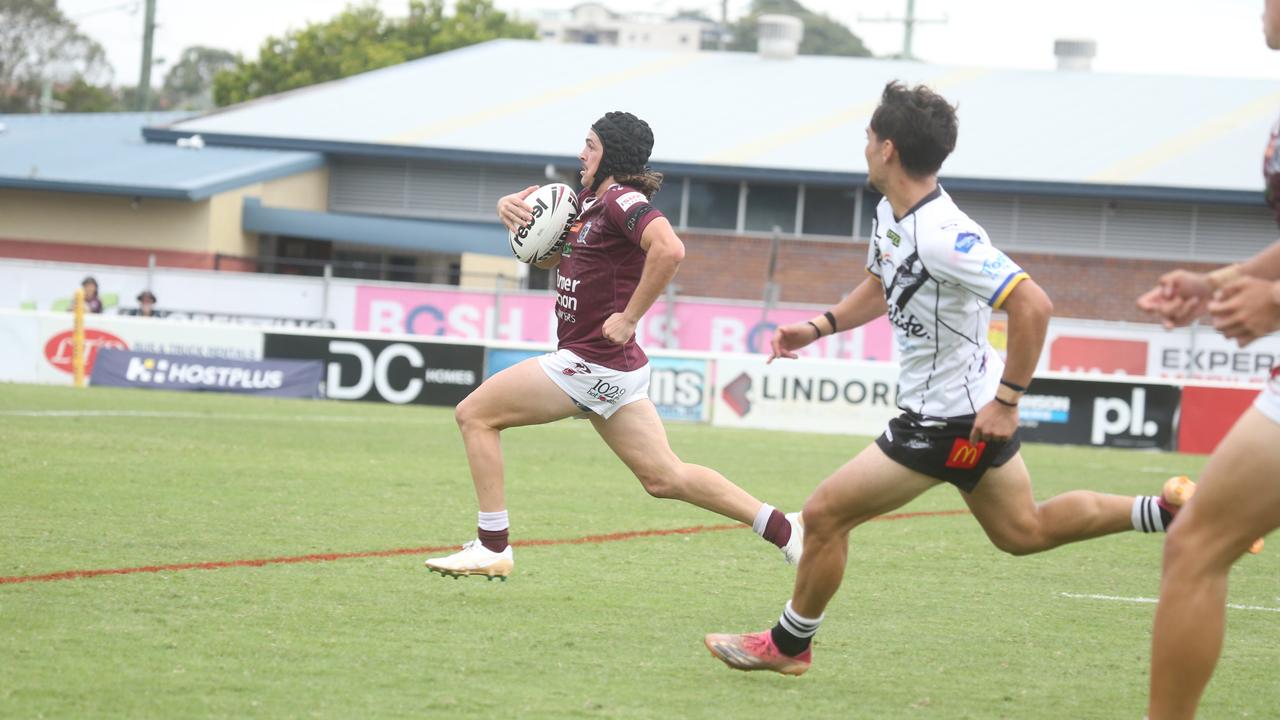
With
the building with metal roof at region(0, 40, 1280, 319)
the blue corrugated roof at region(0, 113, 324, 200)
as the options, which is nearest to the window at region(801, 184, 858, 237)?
the building with metal roof at region(0, 40, 1280, 319)

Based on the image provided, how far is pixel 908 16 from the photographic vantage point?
5634 centimetres

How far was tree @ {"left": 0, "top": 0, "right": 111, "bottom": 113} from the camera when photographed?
242 feet

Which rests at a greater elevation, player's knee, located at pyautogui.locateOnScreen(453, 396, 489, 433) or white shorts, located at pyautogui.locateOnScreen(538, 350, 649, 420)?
white shorts, located at pyautogui.locateOnScreen(538, 350, 649, 420)

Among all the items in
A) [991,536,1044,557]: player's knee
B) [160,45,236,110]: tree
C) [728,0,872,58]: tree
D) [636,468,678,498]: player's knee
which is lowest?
[636,468,678,498]: player's knee

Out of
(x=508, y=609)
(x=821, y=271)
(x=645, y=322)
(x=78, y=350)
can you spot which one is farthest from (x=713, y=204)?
(x=508, y=609)

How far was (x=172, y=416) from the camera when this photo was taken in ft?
58.2

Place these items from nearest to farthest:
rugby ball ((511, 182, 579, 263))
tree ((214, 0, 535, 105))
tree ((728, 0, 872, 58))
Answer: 1. rugby ball ((511, 182, 579, 263))
2. tree ((214, 0, 535, 105))
3. tree ((728, 0, 872, 58))

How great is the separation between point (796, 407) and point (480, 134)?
17.4m

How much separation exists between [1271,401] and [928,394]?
4.95 ft

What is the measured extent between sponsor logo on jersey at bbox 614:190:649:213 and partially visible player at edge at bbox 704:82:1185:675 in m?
1.59

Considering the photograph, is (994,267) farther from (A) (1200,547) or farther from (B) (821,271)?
(B) (821,271)

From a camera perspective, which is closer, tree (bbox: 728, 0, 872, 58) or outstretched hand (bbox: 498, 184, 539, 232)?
outstretched hand (bbox: 498, 184, 539, 232)

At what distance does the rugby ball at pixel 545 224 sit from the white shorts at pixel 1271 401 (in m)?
4.00

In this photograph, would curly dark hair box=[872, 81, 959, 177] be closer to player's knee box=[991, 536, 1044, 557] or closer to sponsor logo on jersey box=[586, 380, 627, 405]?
player's knee box=[991, 536, 1044, 557]
